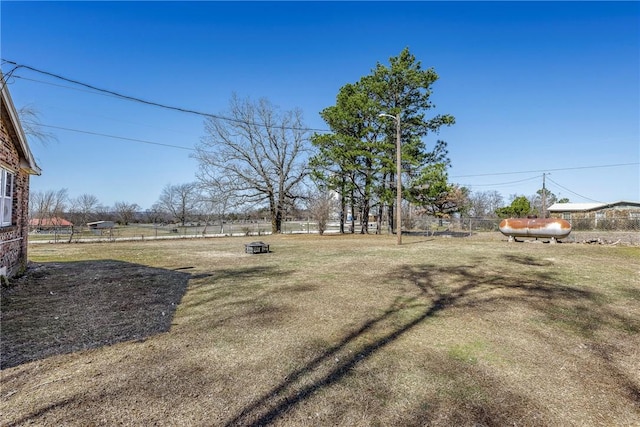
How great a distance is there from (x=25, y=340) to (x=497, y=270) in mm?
9540

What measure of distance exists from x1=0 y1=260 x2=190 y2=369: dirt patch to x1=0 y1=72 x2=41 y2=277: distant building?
618 millimetres

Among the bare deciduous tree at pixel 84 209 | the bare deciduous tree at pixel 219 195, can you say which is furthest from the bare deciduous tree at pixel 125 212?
the bare deciduous tree at pixel 219 195

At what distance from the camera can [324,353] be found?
11.6 ft

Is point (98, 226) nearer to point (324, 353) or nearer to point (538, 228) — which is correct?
point (538, 228)

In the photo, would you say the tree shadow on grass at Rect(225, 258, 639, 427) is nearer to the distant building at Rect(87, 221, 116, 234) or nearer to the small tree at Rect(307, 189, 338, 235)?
the small tree at Rect(307, 189, 338, 235)

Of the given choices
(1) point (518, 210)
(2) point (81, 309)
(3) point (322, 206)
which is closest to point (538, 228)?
(3) point (322, 206)

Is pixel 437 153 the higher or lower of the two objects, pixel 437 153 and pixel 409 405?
the higher

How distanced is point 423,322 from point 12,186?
407 inches

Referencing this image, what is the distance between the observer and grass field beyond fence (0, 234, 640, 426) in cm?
250

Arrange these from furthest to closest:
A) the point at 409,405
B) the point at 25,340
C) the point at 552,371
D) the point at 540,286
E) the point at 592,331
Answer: the point at 540,286
the point at 592,331
the point at 25,340
the point at 552,371
the point at 409,405

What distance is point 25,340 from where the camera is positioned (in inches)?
153

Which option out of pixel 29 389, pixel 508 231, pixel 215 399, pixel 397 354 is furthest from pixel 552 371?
pixel 508 231

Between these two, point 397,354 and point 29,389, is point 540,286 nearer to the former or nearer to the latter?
Result: point 397,354

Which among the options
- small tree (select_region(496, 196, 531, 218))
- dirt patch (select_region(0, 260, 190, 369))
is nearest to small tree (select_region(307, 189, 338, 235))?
dirt patch (select_region(0, 260, 190, 369))
